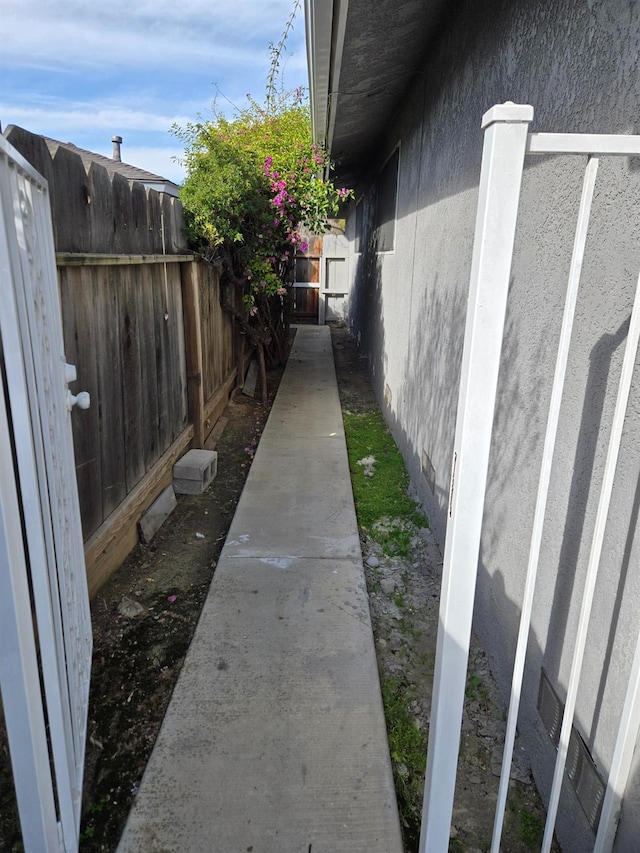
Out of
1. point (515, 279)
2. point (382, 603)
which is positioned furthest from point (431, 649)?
point (515, 279)

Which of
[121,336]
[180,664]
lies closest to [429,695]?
[180,664]

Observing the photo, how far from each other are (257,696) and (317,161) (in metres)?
5.61

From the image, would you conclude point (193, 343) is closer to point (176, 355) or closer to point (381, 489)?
point (176, 355)

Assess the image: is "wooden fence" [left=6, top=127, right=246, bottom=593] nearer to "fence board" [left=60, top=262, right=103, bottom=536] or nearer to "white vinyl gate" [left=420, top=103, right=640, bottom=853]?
"fence board" [left=60, top=262, right=103, bottom=536]

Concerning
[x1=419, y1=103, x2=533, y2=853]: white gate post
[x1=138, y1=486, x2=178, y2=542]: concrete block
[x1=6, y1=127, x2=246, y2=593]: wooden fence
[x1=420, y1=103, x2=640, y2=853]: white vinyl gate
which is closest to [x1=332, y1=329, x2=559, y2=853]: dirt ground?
[x1=420, y1=103, x2=640, y2=853]: white vinyl gate

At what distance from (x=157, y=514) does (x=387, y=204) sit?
5292mm

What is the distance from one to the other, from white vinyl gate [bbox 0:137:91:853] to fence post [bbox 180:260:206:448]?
2699 millimetres

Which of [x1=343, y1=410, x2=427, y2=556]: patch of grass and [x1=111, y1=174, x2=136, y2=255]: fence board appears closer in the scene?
[x1=111, y1=174, x2=136, y2=255]: fence board

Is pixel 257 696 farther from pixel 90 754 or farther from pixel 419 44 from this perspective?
pixel 419 44

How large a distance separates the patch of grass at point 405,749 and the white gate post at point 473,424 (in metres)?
0.61

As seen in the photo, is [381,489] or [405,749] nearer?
[405,749]

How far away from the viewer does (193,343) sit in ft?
15.8

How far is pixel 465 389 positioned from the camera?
1.21 metres

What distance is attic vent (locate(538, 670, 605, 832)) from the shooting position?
1550mm
